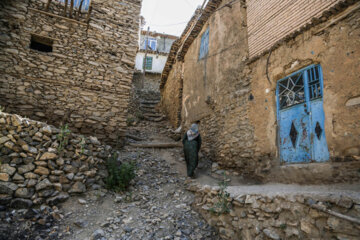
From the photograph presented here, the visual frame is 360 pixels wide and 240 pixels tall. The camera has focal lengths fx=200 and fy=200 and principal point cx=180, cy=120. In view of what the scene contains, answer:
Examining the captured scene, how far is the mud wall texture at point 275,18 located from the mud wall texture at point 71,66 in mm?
3461

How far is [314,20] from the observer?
11.1 feet

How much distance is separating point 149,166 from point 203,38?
16.8 feet

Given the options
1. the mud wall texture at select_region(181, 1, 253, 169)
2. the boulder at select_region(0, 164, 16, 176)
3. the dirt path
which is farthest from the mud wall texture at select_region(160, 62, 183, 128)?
the boulder at select_region(0, 164, 16, 176)

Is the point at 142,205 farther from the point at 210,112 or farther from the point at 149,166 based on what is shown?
the point at 210,112

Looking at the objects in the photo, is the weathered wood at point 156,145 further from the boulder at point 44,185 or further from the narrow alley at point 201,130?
the boulder at point 44,185

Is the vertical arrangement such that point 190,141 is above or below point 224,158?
above

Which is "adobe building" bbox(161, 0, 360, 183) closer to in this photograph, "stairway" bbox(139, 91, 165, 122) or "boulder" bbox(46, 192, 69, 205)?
"boulder" bbox(46, 192, 69, 205)

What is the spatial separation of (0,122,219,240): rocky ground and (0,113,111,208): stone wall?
7.6 inches

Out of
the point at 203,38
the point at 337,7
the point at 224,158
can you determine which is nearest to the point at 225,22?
the point at 203,38

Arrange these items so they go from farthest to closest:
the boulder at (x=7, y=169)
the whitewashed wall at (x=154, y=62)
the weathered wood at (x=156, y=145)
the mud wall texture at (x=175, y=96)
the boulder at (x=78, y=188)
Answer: the whitewashed wall at (x=154, y=62), the mud wall texture at (x=175, y=96), the weathered wood at (x=156, y=145), the boulder at (x=78, y=188), the boulder at (x=7, y=169)

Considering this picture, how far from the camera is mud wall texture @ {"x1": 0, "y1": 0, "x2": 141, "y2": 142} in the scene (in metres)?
4.77

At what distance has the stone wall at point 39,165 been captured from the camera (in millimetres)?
3038

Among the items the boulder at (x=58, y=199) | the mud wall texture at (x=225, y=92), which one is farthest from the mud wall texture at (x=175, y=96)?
the boulder at (x=58, y=199)

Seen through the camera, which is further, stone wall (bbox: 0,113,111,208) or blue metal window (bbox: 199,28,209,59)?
blue metal window (bbox: 199,28,209,59)
